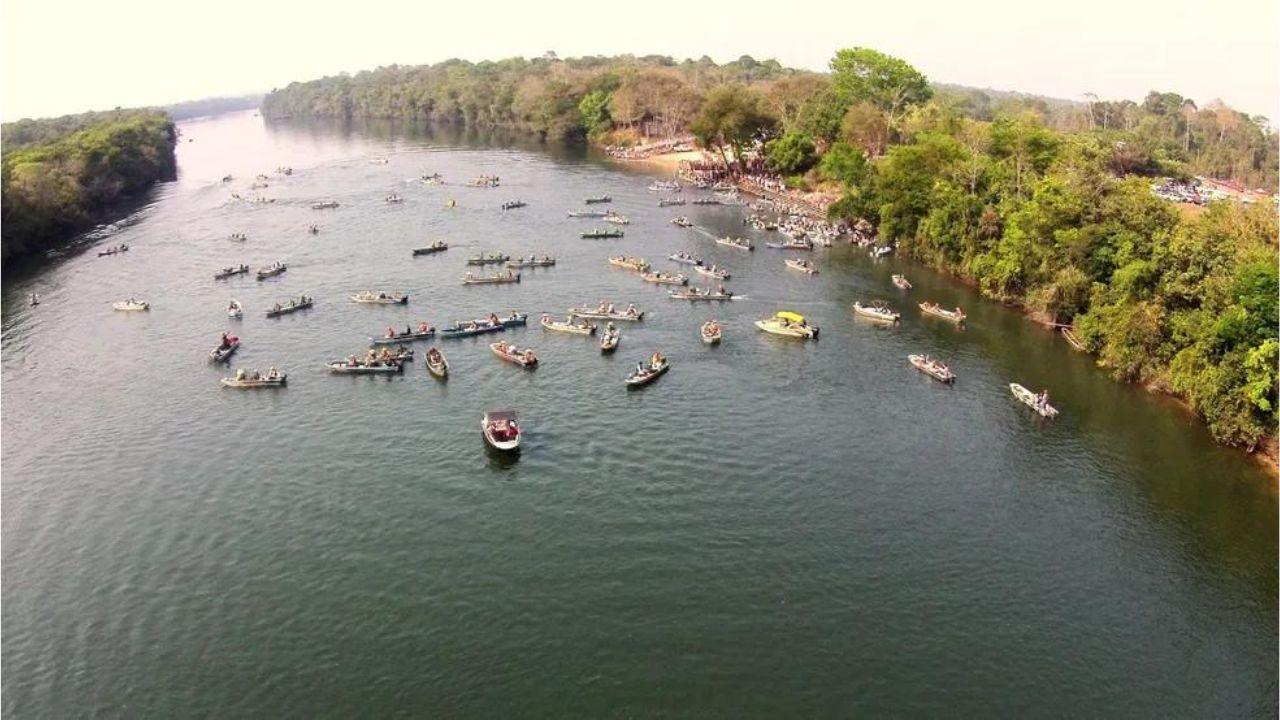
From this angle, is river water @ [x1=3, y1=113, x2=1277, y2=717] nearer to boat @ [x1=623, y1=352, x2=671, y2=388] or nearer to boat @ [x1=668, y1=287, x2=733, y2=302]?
boat @ [x1=623, y1=352, x2=671, y2=388]

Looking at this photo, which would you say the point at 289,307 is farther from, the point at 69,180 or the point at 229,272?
the point at 69,180

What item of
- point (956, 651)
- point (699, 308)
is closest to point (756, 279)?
point (699, 308)

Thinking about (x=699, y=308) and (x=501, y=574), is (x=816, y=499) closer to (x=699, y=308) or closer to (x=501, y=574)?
(x=501, y=574)

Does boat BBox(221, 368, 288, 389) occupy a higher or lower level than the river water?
higher

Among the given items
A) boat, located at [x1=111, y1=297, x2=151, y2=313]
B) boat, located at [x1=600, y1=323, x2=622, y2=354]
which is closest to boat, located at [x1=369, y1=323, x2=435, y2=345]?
boat, located at [x1=600, y1=323, x2=622, y2=354]

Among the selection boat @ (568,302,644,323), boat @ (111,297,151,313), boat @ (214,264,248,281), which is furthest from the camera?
boat @ (214,264,248,281)

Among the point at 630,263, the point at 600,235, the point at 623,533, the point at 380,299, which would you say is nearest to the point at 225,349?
the point at 380,299
